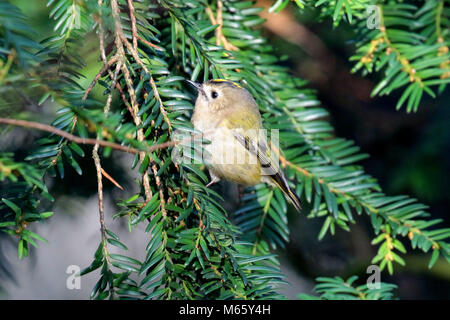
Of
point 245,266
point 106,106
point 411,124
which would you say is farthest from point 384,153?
point 106,106

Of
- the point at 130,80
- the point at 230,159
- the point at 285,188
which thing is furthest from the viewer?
the point at 230,159

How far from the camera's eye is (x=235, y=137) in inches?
62.6

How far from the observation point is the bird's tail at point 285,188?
136 cm

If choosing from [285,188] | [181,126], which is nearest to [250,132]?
[285,188]

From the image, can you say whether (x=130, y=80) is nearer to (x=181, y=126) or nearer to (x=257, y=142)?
(x=181, y=126)

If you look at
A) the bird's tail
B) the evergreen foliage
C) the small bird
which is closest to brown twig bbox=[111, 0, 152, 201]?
the evergreen foliage

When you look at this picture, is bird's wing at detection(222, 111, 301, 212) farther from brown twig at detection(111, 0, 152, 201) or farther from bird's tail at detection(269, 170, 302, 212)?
brown twig at detection(111, 0, 152, 201)

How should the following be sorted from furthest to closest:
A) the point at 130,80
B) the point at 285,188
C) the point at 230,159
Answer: the point at 230,159 < the point at 285,188 < the point at 130,80

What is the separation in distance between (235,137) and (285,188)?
314 millimetres

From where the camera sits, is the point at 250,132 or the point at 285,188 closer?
the point at 285,188

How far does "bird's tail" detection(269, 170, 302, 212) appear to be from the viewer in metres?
1.36

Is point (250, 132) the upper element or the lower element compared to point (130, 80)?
lower

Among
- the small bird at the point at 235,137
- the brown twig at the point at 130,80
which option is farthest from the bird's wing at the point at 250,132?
the brown twig at the point at 130,80

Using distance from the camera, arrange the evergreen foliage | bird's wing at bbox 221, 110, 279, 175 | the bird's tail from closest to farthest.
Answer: the evergreen foliage → the bird's tail → bird's wing at bbox 221, 110, 279, 175
